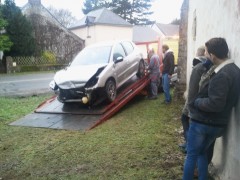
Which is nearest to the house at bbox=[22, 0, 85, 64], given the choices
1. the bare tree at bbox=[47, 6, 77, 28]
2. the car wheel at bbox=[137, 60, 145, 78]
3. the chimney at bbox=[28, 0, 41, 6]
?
the chimney at bbox=[28, 0, 41, 6]

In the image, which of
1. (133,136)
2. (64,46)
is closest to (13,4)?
(64,46)

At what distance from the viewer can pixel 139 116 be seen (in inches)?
341

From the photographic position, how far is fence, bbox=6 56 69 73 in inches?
1094

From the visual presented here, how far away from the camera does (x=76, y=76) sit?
28.8 feet

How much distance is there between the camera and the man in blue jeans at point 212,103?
3584mm

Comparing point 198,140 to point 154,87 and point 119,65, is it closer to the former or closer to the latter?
point 119,65

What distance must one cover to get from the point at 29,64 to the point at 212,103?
27.9 meters

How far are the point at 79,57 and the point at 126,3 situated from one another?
51134 mm

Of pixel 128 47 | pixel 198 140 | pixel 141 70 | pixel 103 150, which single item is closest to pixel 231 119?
pixel 198 140

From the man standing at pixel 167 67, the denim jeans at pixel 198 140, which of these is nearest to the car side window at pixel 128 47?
the man standing at pixel 167 67

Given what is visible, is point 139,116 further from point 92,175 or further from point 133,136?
point 92,175

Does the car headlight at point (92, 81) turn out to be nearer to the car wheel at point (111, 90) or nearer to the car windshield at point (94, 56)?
the car wheel at point (111, 90)

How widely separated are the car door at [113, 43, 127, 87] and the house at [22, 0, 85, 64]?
2604 cm

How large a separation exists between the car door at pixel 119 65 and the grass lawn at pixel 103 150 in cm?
127
